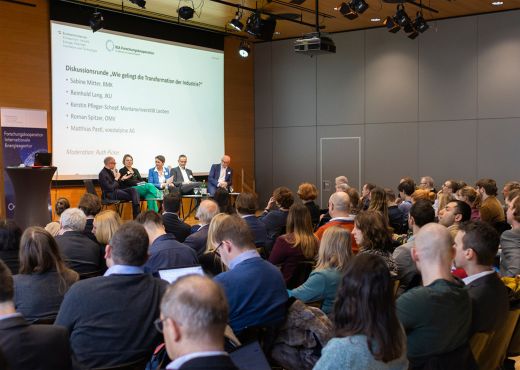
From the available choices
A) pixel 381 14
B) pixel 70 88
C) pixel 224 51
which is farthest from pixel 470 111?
pixel 70 88

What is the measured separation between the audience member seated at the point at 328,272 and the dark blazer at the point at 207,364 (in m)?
1.85

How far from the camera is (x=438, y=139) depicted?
43.5 ft

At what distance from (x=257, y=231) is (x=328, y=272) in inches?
89.7

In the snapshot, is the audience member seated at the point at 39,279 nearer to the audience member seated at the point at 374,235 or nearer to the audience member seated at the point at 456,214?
the audience member seated at the point at 374,235

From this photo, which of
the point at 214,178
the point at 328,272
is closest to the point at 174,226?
the point at 328,272

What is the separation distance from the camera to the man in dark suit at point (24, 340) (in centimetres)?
219

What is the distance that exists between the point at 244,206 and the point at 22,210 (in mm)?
4296

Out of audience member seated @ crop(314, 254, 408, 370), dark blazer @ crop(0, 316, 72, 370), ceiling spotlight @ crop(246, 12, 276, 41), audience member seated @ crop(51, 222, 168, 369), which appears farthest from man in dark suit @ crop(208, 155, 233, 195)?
audience member seated @ crop(314, 254, 408, 370)

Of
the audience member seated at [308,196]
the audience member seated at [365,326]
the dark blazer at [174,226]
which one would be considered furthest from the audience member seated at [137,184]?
the audience member seated at [365,326]

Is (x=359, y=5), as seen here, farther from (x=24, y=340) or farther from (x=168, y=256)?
(x=24, y=340)

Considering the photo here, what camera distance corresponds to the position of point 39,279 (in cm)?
326

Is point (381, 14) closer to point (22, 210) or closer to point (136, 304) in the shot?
point (22, 210)

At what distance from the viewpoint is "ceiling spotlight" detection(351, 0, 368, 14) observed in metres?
10.4

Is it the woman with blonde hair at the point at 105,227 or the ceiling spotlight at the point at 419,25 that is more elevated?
the ceiling spotlight at the point at 419,25
